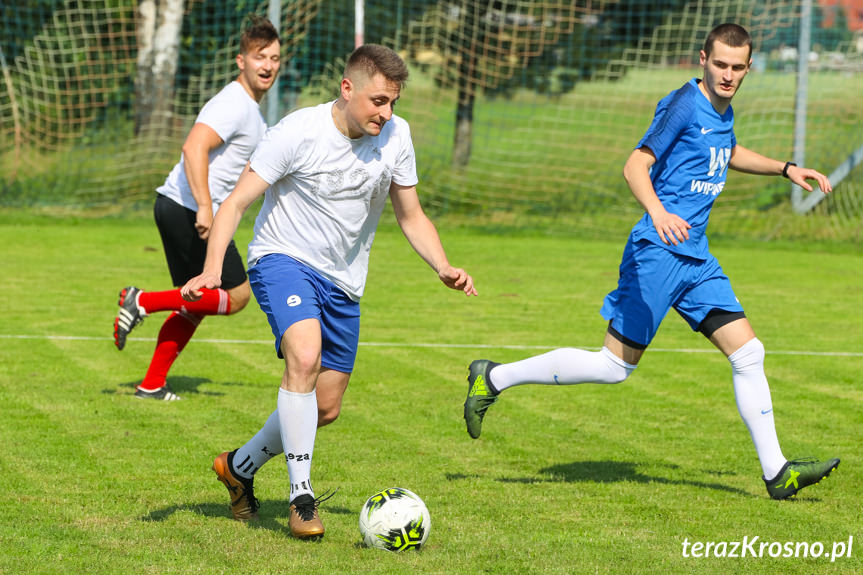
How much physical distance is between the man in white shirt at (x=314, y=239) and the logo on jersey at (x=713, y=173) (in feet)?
4.44

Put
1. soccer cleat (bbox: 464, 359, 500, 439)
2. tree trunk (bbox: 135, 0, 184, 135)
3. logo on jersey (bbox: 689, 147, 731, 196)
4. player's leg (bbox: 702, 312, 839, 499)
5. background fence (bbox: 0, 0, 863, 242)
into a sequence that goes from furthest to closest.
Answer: tree trunk (bbox: 135, 0, 184, 135) → background fence (bbox: 0, 0, 863, 242) → soccer cleat (bbox: 464, 359, 500, 439) → logo on jersey (bbox: 689, 147, 731, 196) → player's leg (bbox: 702, 312, 839, 499)

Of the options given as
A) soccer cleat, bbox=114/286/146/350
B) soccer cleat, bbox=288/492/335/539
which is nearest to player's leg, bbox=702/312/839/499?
soccer cleat, bbox=288/492/335/539

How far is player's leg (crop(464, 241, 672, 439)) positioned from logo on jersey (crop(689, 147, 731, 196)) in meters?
0.37

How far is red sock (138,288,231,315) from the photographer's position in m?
7.72

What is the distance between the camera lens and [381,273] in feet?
46.6

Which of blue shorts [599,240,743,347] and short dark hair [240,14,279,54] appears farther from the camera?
short dark hair [240,14,279,54]

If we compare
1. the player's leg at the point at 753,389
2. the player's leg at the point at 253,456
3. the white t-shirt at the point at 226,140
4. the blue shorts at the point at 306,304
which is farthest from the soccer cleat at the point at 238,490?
the white t-shirt at the point at 226,140

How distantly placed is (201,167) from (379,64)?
2.89 metres

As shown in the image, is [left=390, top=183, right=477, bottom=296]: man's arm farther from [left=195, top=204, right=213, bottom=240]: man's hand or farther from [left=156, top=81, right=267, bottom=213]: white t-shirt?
[left=156, top=81, right=267, bottom=213]: white t-shirt

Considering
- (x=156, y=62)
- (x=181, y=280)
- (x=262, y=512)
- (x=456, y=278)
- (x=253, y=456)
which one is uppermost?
(x=456, y=278)

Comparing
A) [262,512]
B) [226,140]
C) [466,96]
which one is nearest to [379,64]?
[262,512]

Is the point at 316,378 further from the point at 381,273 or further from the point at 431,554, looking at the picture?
the point at 381,273

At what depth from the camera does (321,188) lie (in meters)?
5.09

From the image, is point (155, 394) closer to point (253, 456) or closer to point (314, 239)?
point (253, 456)
